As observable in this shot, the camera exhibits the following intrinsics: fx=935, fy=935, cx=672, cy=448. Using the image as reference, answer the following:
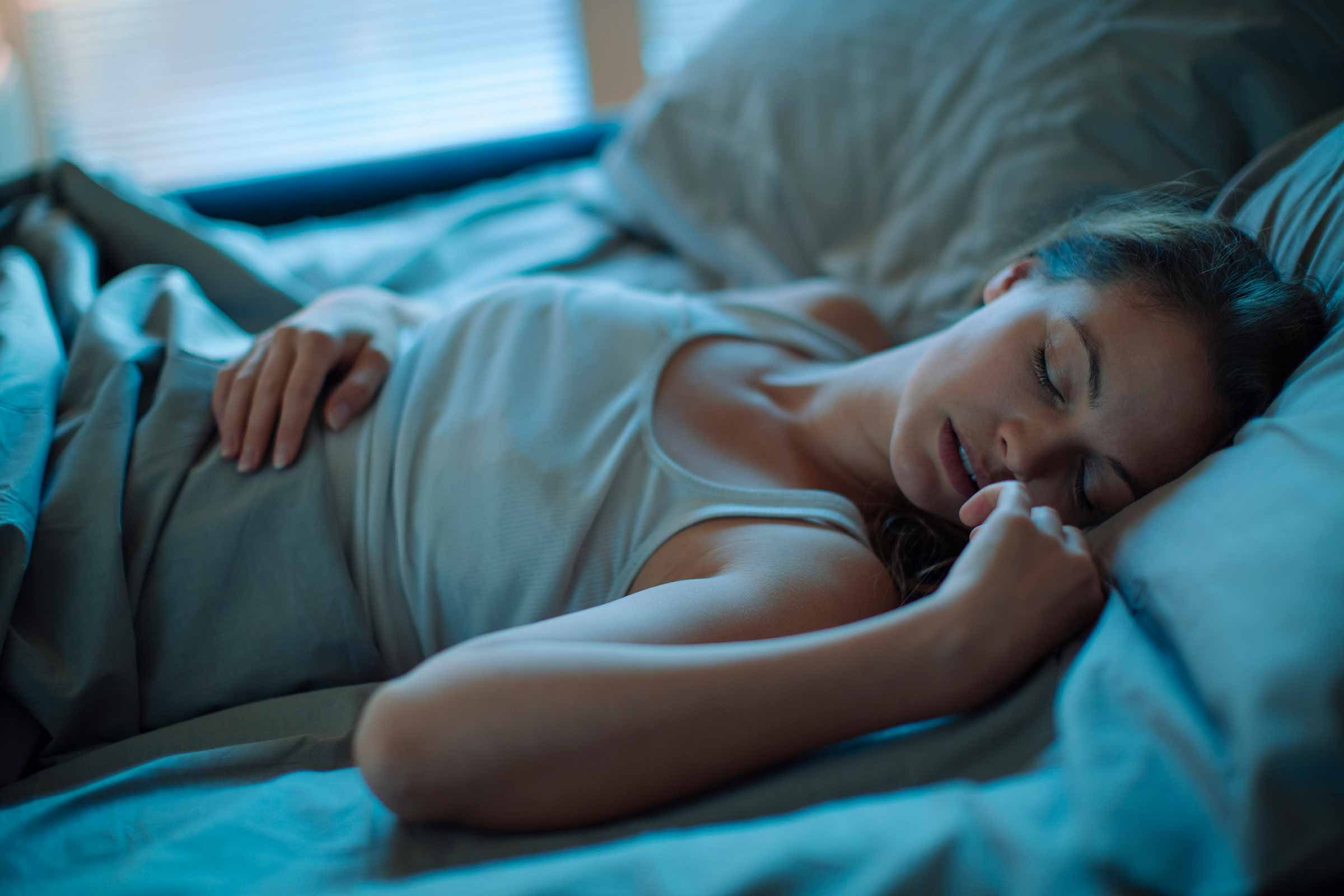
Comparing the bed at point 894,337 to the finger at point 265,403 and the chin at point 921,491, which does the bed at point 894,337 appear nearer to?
the finger at point 265,403

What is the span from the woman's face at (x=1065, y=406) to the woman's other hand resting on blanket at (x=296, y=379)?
52cm

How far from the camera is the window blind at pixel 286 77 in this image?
2623 mm

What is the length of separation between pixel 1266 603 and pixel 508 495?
572mm

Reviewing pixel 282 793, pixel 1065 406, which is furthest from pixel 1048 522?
pixel 282 793

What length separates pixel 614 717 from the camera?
1.79ft

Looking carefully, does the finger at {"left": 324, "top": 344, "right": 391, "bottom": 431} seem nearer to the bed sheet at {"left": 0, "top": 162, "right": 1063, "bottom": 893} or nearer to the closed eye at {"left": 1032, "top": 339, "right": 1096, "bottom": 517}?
the bed sheet at {"left": 0, "top": 162, "right": 1063, "bottom": 893}

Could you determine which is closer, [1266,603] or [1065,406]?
[1266,603]

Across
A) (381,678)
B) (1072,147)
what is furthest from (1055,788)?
(1072,147)

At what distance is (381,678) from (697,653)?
0.38m

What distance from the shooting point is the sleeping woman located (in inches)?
21.9

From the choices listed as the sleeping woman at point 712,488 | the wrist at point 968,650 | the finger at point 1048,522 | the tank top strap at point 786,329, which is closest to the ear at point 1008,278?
the sleeping woman at point 712,488

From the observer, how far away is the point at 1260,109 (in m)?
1.03

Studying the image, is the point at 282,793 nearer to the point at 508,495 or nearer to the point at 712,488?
the point at 508,495

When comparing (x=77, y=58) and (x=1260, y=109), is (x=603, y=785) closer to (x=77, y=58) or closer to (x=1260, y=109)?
(x=1260, y=109)
